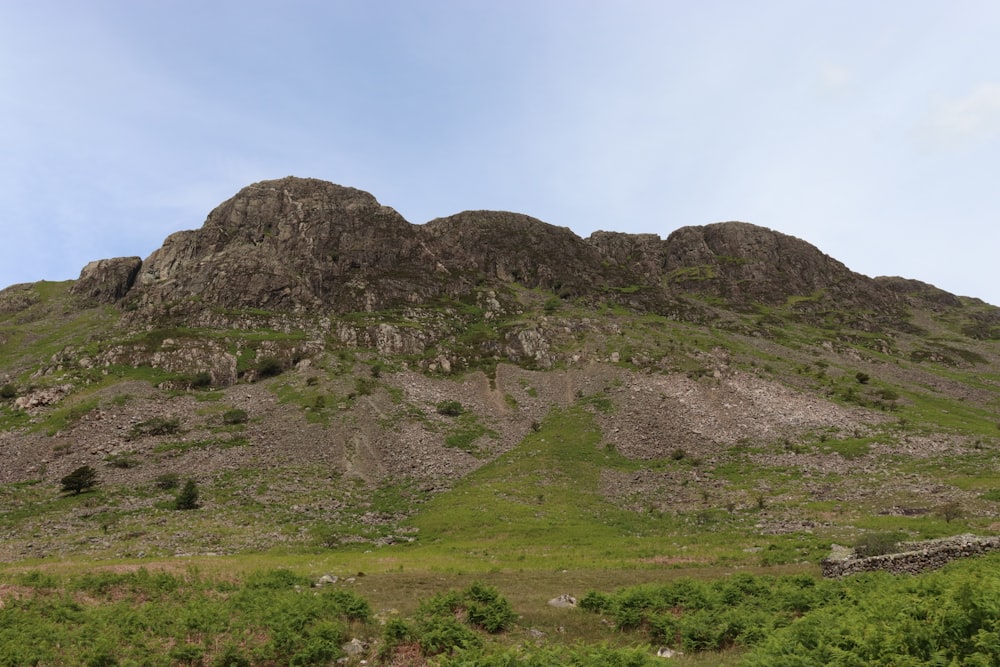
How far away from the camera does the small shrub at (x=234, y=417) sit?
7312 centimetres

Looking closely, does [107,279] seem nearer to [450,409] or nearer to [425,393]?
[425,393]

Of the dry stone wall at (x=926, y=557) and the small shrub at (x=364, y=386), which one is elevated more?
the small shrub at (x=364, y=386)

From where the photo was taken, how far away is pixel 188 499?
51281mm

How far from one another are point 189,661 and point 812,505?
50.1 metres

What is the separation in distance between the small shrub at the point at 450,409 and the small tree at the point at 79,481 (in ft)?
145

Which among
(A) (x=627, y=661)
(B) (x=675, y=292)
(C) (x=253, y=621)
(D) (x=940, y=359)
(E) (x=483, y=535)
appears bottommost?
(E) (x=483, y=535)

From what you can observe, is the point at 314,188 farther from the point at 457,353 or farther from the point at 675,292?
the point at 675,292

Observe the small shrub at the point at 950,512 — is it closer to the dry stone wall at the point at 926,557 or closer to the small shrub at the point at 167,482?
the dry stone wall at the point at 926,557

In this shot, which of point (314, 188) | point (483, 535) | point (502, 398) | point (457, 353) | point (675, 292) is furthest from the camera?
point (675, 292)

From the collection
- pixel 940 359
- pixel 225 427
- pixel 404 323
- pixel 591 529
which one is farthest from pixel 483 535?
pixel 940 359

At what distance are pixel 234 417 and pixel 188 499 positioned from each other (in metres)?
23.9

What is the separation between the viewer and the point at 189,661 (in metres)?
17.5

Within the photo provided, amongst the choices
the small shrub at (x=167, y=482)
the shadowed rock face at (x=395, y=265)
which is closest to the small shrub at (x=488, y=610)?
the small shrub at (x=167, y=482)

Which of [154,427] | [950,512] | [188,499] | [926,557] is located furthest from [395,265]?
[926,557]
